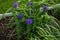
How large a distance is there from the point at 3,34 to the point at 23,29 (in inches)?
10.9

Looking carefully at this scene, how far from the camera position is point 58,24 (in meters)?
2.81

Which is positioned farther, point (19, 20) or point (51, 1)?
point (51, 1)

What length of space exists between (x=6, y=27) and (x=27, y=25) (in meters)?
0.35

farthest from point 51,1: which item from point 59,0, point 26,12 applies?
point 26,12

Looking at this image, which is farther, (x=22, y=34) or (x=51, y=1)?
(x=51, y=1)

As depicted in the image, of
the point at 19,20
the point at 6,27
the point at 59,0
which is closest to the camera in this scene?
the point at 19,20

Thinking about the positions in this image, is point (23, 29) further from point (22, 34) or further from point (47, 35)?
point (47, 35)

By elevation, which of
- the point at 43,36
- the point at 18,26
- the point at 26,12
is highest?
the point at 26,12

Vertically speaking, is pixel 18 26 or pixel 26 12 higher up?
pixel 26 12

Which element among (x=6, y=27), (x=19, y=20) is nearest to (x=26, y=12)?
(x=19, y=20)

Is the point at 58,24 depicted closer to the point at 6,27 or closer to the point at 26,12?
the point at 26,12

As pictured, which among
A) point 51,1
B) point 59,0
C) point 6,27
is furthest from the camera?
point 59,0

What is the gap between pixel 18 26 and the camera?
2.44 metres

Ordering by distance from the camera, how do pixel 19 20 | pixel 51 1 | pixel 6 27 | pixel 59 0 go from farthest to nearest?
pixel 59 0 < pixel 51 1 < pixel 6 27 < pixel 19 20
